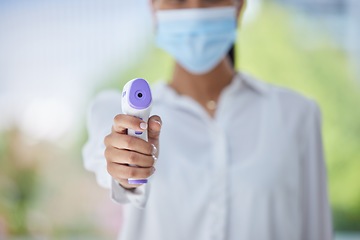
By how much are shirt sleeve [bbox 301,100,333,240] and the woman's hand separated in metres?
0.43

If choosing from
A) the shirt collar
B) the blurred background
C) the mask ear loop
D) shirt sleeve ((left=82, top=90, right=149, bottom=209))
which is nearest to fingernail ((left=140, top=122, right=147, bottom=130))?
shirt sleeve ((left=82, top=90, right=149, bottom=209))

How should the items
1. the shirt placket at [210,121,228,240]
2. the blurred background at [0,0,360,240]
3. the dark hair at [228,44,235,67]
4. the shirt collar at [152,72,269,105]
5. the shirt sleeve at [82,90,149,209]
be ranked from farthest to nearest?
the blurred background at [0,0,360,240], the dark hair at [228,44,235,67], the shirt collar at [152,72,269,105], the shirt placket at [210,121,228,240], the shirt sleeve at [82,90,149,209]

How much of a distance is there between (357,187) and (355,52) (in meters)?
0.79

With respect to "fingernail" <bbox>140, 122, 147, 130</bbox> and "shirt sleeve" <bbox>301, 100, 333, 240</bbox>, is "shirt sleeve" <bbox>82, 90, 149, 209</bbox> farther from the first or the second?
"shirt sleeve" <bbox>301, 100, 333, 240</bbox>

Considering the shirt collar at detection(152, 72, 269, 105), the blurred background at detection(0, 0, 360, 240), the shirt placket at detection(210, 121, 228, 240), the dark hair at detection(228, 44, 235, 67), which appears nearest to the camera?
the shirt placket at detection(210, 121, 228, 240)

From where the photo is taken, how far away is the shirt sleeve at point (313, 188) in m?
0.90

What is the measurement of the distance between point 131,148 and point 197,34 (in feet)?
1.45

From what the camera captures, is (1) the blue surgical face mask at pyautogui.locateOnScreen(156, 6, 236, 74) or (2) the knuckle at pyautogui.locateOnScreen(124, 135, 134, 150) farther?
(1) the blue surgical face mask at pyautogui.locateOnScreen(156, 6, 236, 74)

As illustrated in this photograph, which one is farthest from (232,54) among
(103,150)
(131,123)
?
(131,123)

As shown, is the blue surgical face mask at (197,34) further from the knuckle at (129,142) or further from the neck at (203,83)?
the knuckle at (129,142)

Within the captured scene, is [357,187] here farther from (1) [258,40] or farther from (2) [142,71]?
(2) [142,71]

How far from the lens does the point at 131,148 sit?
531mm

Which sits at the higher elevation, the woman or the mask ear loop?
the mask ear loop

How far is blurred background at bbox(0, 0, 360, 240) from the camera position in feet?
9.05
